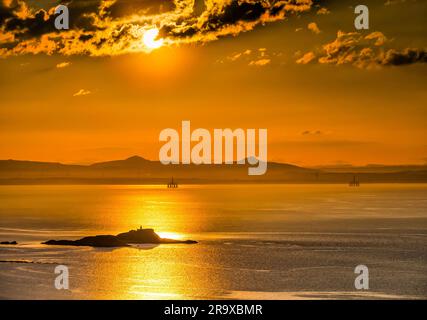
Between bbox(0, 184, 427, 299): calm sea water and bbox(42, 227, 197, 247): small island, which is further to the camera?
bbox(42, 227, 197, 247): small island

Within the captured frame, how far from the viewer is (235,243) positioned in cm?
10838

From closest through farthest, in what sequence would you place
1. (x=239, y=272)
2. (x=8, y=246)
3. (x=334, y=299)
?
(x=334, y=299)
(x=239, y=272)
(x=8, y=246)

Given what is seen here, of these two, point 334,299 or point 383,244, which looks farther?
point 383,244

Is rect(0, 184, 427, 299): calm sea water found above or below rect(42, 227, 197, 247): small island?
below

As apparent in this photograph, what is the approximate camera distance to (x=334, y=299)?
6025 cm

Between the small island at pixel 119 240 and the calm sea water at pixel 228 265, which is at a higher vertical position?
the small island at pixel 119 240

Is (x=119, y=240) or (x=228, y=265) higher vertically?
(x=119, y=240)

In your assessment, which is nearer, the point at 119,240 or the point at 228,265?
the point at 228,265

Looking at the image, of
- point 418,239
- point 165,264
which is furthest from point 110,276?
point 418,239

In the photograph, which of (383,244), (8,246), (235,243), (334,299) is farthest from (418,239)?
(8,246)

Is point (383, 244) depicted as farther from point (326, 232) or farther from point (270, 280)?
point (270, 280)

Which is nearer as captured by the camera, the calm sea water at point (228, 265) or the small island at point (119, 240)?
the calm sea water at point (228, 265)

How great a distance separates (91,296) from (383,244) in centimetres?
6282
